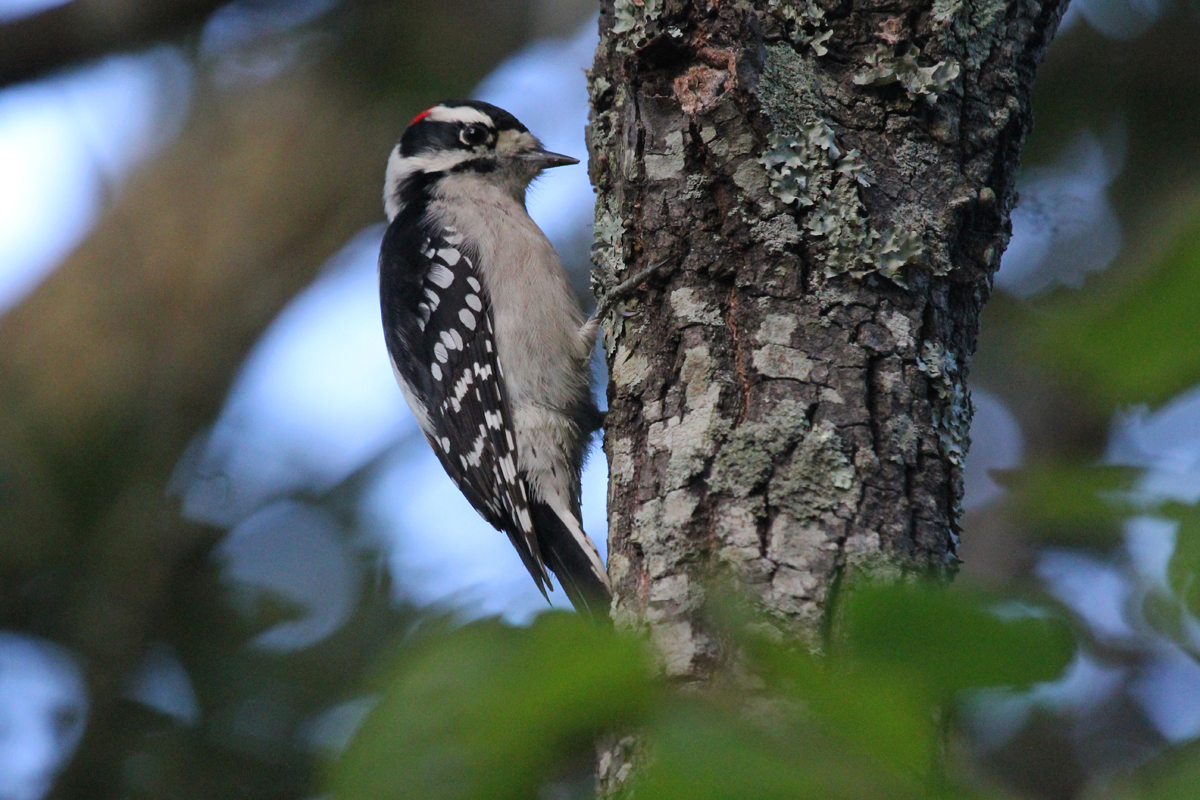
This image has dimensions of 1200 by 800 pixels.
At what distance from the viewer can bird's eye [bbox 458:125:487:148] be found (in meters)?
4.05

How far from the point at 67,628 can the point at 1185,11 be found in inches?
229

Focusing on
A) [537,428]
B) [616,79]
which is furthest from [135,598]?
[616,79]

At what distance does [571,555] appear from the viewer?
319cm

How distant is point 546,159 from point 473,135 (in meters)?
0.30

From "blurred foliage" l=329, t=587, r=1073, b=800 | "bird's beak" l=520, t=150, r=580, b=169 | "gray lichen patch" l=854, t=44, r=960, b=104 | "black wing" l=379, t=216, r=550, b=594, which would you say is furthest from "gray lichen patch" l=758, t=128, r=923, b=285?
"bird's beak" l=520, t=150, r=580, b=169

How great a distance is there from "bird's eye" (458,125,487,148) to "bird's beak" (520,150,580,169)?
17 cm

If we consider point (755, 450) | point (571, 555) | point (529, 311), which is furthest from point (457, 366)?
point (755, 450)

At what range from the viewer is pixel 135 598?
4.73 meters

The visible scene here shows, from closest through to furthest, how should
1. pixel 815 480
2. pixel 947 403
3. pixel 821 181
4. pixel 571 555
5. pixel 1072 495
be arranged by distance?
1. pixel 1072 495
2. pixel 815 480
3. pixel 947 403
4. pixel 821 181
5. pixel 571 555

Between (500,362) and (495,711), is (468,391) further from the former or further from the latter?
(495,711)

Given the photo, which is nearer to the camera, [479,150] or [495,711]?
[495,711]

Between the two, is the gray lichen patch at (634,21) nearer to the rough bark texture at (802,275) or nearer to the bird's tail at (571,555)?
the rough bark texture at (802,275)

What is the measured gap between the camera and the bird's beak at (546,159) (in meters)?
3.96

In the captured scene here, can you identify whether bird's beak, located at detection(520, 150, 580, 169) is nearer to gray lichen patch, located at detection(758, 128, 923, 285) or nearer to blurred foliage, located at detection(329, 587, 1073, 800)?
gray lichen patch, located at detection(758, 128, 923, 285)
